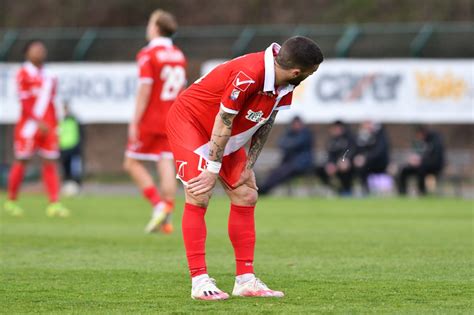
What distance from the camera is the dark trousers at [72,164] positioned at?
90.0 feet

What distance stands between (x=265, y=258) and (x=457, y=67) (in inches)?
585

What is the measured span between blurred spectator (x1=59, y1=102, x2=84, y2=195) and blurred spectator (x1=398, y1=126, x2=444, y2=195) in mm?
7961

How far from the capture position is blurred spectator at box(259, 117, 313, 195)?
2345 centimetres

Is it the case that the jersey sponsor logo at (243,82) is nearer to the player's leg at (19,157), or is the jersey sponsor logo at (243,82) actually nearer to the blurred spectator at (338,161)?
the player's leg at (19,157)

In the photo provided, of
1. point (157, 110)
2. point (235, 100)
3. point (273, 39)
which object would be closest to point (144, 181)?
point (157, 110)

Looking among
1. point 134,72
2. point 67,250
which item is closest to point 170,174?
point 67,250

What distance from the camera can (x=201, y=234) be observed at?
7.54 meters

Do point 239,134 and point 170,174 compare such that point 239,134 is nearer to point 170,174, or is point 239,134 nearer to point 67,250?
point 67,250

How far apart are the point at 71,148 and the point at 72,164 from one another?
1.58ft

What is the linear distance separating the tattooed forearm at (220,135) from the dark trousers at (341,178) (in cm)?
1663

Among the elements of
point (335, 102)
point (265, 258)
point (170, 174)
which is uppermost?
point (335, 102)

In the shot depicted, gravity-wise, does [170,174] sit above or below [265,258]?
above

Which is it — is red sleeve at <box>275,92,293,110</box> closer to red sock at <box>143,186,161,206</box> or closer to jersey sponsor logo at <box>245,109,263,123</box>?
jersey sponsor logo at <box>245,109,263,123</box>

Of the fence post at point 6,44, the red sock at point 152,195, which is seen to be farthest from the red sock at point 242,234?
the fence post at point 6,44
